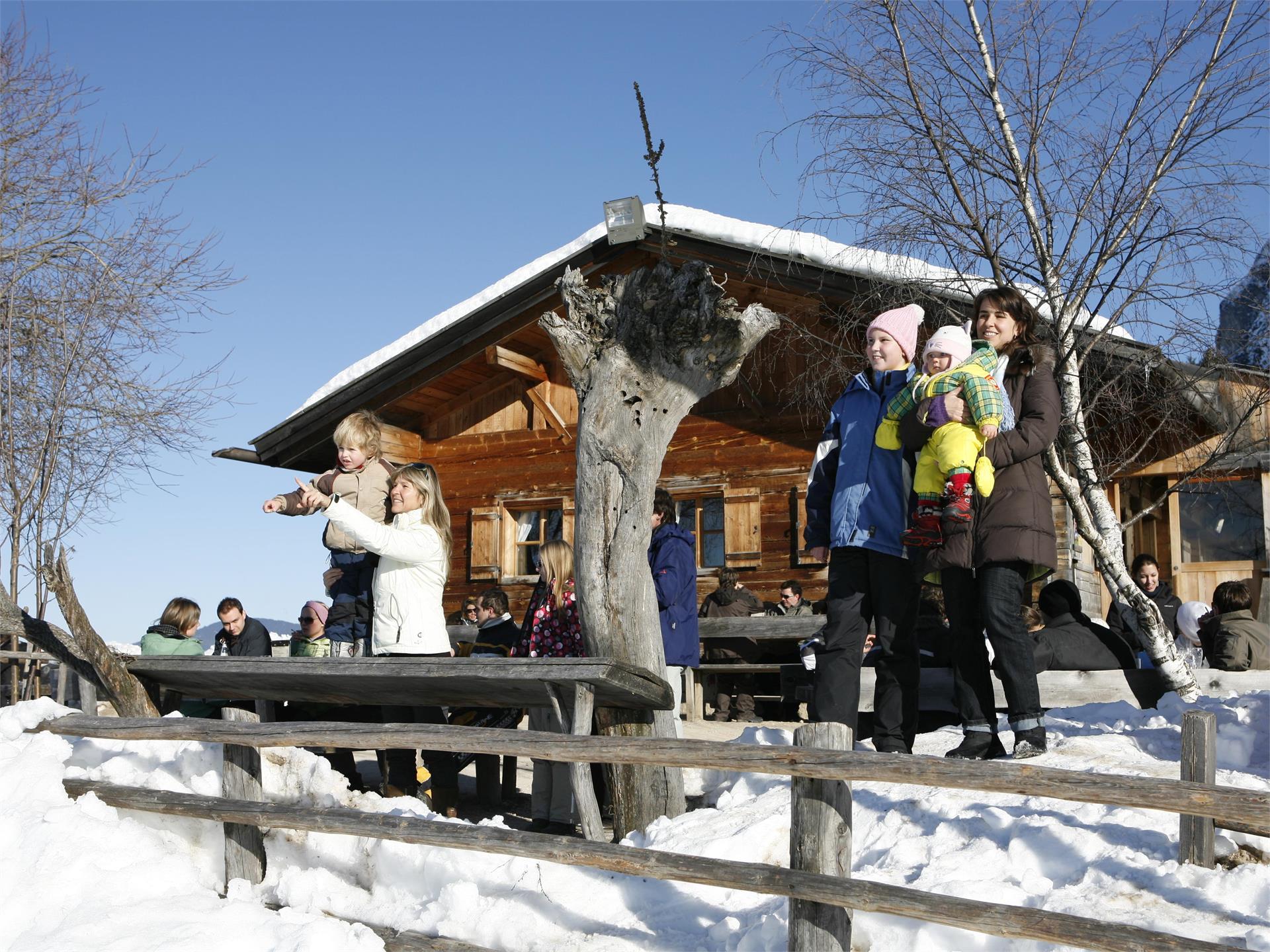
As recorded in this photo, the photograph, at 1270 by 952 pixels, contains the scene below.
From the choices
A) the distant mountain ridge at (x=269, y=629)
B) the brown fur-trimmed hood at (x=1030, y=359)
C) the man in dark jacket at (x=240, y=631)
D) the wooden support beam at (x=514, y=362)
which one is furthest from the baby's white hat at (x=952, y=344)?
the distant mountain ridge at (x=269, y=629)

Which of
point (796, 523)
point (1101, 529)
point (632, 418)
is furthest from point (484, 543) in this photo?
point (1101, 529)

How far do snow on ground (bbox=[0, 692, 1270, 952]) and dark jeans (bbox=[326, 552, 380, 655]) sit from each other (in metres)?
1.60

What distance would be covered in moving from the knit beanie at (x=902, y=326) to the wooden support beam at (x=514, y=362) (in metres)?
9.05

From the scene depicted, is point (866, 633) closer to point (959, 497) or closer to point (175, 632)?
point (959, 497)

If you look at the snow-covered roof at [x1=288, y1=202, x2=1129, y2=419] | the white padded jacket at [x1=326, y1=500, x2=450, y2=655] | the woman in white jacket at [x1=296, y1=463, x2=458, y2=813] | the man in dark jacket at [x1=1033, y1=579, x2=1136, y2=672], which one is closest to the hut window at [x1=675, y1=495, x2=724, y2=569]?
the snow-covered roof at [x1=288, y1=202, x2=1129, y2=419]

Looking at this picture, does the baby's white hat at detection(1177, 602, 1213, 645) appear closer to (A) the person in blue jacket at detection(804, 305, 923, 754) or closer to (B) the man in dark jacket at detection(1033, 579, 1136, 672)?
(B) the man in dark jacket at detection(1033, 579, 1136, 672)

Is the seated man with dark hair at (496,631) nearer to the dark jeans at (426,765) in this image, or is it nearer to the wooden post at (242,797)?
the dark jeans at (426,765)

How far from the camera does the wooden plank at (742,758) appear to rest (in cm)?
319

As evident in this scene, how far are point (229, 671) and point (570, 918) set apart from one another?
212 cm

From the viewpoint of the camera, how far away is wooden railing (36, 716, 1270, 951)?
3150 millimetres

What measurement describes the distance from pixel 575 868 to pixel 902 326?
2.64 meters

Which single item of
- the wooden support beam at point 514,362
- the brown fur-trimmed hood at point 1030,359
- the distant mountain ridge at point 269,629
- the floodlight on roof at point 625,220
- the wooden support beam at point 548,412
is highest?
the floodlight on roof at point 625,220

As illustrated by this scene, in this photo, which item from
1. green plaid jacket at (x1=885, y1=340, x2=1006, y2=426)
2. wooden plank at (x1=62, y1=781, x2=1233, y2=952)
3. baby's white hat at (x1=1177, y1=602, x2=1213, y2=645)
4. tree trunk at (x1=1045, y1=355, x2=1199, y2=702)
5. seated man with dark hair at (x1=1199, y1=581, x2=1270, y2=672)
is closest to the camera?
wooden plank at (x1=62, y1=781, x2=1233, y2=952)

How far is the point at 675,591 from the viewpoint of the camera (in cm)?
653
